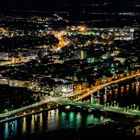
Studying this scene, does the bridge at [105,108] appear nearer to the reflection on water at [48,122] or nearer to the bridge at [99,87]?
the reflection on water at [48,122]

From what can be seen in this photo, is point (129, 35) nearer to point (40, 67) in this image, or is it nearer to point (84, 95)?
point (40, 67)

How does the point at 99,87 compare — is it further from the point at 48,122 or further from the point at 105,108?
the point at 48,122

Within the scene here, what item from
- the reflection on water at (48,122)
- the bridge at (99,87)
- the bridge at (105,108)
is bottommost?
the reflection on water at (48,122)

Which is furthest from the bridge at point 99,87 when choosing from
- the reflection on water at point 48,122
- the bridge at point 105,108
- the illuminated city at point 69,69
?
the reflection on water at point 48,122

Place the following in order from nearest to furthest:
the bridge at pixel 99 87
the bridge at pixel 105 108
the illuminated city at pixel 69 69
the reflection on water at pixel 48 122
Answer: the reflection on water at pixel 48 122
the illuminated city at pixel 69 69
the bridge at pixel 105 108
the bridge at pixel 99 87

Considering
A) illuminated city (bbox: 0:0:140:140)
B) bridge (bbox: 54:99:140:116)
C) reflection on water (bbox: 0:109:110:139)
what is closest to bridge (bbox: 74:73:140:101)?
illuminated city (bbox: 0:0:140:140)

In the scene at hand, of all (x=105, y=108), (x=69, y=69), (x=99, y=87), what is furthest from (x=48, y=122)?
(x=69, y=69)
